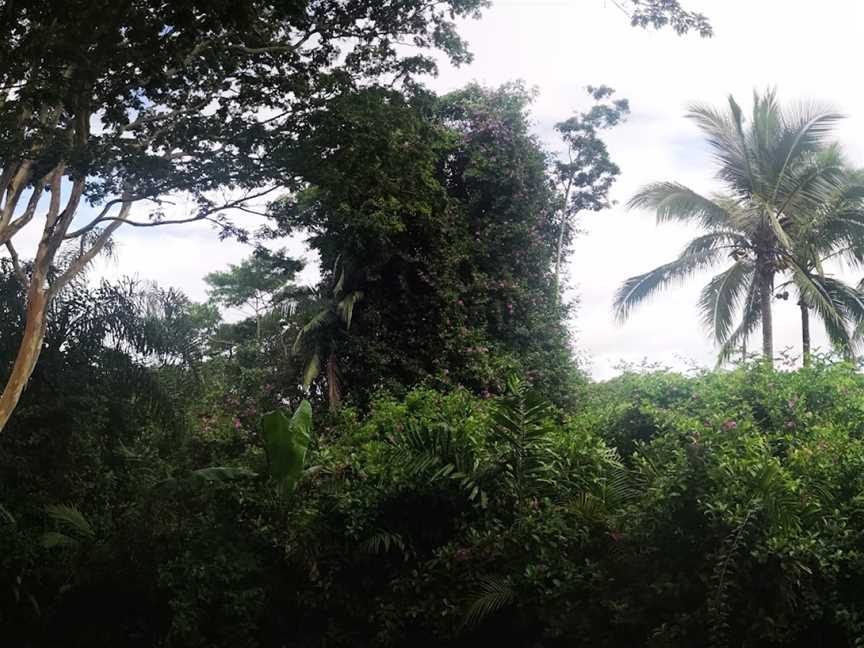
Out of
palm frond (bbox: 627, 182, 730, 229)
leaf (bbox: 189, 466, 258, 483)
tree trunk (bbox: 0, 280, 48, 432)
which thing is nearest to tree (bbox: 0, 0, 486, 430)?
tree trunk (bbox: 0, 280, 48, 432)

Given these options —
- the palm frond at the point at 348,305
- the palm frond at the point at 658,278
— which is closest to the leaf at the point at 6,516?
the palm frond at the point at 348,305

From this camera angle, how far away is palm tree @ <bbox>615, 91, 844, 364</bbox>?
1692 cm

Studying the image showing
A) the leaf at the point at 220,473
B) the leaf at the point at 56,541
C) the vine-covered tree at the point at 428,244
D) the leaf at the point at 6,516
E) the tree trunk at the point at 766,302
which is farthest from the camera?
the tree trunk at the point at 766,302

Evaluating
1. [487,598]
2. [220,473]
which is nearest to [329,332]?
[220,473]

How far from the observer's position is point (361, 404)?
12141 millimetres

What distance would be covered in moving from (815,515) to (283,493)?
4458mm

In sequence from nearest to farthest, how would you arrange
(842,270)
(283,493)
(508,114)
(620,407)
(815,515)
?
(815,515), (283,493), (620,407), (508,114), (842,270)

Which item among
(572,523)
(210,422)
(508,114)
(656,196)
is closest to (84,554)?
(210,422)

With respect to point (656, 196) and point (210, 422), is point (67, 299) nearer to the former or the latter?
point (210, 422)

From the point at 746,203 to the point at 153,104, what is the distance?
12.3 meters

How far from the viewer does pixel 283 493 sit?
7605mm

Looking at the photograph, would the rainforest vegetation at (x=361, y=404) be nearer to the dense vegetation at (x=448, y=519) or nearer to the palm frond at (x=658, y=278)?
the dense vegetation at (x=448, y=519)

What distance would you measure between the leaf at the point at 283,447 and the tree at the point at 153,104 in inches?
133

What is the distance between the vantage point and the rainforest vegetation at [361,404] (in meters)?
5.30
